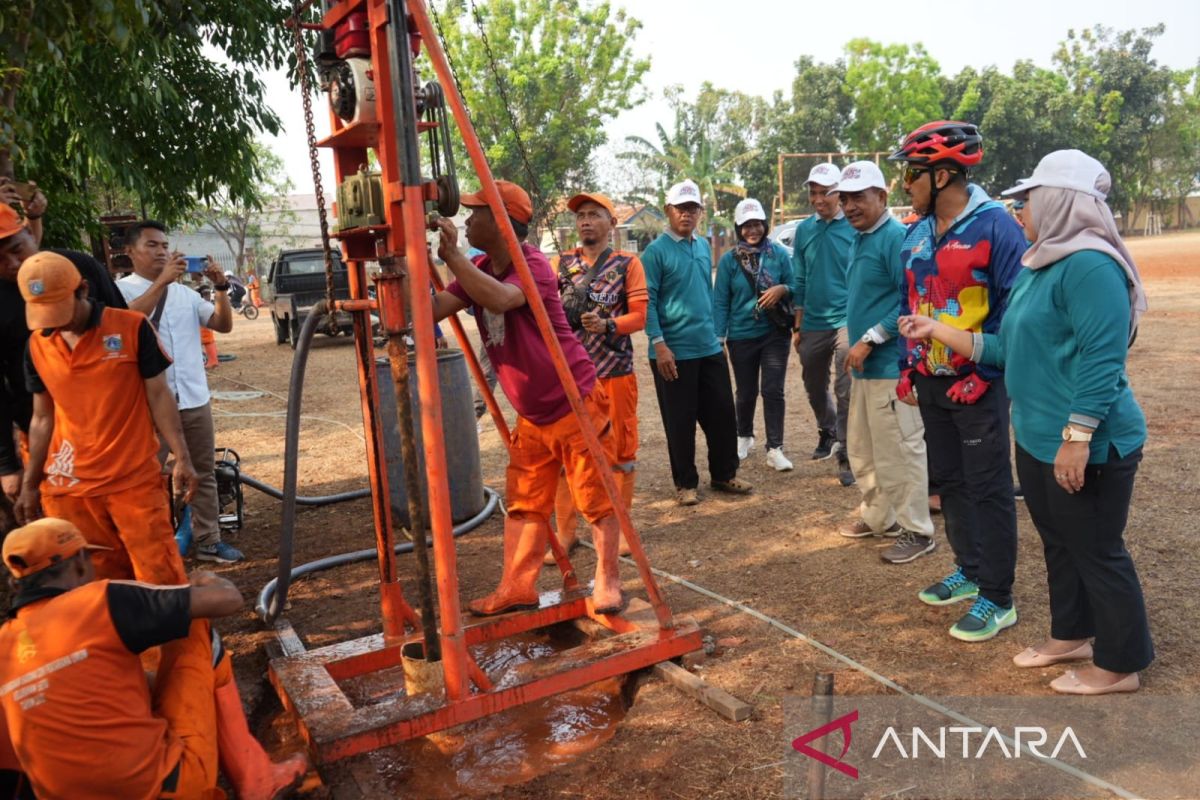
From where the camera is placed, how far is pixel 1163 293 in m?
18.0

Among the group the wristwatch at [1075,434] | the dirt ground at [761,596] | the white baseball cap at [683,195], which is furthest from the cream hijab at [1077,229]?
the white baseball cap at [683,195]

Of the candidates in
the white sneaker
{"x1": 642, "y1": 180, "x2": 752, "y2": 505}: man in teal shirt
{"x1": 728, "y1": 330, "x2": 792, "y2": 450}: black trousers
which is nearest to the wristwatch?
{"x1": 642, "y1": 180, "x2": 752, "y2": 505}: man in teal shirt

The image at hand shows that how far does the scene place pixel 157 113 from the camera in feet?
22.1

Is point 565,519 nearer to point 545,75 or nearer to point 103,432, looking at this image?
point 103,432

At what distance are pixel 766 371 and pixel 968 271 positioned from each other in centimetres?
300

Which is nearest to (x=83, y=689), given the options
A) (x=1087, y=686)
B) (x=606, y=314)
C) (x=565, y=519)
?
(x=565, y=519)

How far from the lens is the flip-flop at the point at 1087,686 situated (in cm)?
328

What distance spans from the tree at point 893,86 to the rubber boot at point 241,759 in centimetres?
4921

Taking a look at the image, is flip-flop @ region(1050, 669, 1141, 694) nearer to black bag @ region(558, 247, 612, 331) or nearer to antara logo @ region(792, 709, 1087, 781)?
antara logo @ region(792, 709, 1087, 781)

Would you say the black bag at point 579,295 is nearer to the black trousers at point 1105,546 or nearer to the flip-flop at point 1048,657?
the black trousers at point 1105,546

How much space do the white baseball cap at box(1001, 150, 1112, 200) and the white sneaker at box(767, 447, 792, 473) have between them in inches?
153

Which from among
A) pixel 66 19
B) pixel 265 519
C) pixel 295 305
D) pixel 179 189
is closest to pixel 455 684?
pixel 66 19

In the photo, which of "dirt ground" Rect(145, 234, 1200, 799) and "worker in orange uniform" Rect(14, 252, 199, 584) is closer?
"dirt ground" Rect(145, 234, 1200, 799)

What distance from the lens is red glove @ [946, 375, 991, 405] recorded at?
388 centimetres
